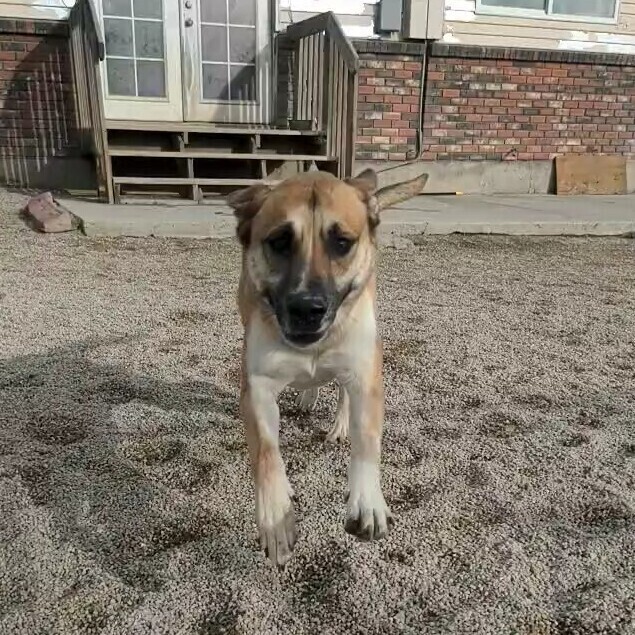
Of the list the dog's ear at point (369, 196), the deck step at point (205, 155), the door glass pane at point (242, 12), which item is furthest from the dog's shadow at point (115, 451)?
the door glass pane at point (242, 12)

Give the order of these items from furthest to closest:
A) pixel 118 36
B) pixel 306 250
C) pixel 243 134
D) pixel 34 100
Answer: pixel 118 36, pixel 243 134, pixel 34 100, pixel 306 250

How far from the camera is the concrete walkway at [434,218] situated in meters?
6.36

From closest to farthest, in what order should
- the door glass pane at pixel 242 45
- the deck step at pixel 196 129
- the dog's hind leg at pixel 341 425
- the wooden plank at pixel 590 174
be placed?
the dog's hind leg at pixel 341 425 → the deck step at pixel 196 129 → the door glass pane at pixel 242 45 → the wooden plank at pixel 590 174

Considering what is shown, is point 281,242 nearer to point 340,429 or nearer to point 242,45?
point 340,429

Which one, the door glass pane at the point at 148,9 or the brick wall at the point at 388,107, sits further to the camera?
the brick wall at the point at 388,107

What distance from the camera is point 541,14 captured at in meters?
9.26

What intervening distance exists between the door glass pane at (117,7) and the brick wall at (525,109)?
3987 mm

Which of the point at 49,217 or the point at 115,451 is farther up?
the point at 49,217

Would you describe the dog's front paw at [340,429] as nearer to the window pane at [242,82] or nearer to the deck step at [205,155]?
the deck step at [205,155]

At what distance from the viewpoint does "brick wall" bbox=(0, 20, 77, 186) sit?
7.71m

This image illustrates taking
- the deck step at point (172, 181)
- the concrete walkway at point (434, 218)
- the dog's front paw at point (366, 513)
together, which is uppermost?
the deck step at point (172, 181)

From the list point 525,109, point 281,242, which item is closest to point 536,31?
point 525,109

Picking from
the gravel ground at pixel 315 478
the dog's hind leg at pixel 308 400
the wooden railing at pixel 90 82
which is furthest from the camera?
the wooden railing at pixel 90 82

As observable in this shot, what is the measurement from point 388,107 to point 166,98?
9.70 ft
